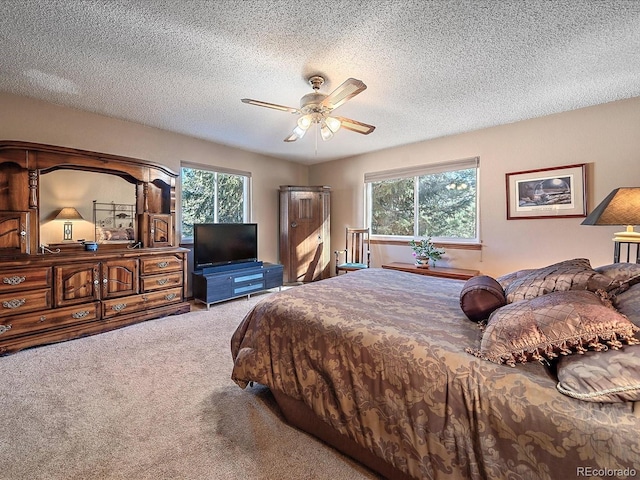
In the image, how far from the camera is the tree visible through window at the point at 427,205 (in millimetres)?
4082

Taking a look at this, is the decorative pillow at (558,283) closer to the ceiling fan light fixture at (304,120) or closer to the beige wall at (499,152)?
the ceiling fan light fixture at (304,120)

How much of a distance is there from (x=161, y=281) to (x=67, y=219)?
1.20m

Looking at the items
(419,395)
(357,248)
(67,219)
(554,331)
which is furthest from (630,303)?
(67,219)

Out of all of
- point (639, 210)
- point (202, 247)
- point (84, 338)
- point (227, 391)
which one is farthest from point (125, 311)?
point (639, 210)

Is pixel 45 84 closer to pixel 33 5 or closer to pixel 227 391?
pixel 33 5

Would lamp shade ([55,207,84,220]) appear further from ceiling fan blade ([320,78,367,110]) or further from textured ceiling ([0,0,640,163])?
ceiling fan blade ([320,78,367,110])

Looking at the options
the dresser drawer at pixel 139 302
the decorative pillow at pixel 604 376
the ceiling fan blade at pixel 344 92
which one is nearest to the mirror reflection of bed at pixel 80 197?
the dresser drawer at pixel 139 302

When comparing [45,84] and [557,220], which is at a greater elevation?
[45,84]

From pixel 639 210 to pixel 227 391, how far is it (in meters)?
3.25

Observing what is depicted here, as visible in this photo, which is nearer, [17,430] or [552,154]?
[17,430]

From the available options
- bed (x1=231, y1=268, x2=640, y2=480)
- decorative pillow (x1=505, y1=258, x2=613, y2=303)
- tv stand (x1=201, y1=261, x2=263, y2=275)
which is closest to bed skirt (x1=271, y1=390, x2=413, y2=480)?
bed (x1=231, y1=268, x2=640, y2=480)

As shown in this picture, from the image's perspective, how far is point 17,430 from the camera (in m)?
1.57

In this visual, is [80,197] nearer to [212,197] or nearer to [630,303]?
[212,197]

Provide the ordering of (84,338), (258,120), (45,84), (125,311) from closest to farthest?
(45,84) < (84,338) < (125,311) < (258,120)
